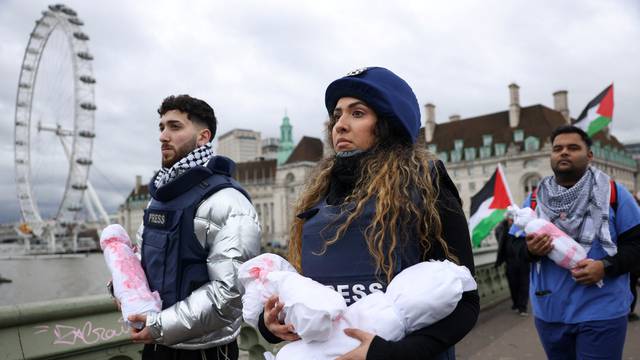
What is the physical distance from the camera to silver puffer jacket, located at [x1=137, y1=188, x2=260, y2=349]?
241cm

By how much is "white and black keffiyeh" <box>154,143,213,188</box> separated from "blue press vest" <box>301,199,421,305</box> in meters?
1.26

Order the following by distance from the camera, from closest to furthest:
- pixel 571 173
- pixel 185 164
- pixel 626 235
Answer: pixel 185 164
pixel 626 235
pixel 571 173

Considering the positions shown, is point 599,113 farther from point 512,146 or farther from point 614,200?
point 512,146

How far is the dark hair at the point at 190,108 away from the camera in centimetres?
301

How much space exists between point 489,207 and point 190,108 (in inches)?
322

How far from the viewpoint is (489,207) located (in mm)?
9883

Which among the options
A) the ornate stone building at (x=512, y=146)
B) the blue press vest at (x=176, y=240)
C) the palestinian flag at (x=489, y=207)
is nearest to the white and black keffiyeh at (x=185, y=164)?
the blue press vest at (x=176, y=240)

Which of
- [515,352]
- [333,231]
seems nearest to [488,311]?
[515,352]

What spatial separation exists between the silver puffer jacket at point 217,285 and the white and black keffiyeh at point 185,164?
274mm

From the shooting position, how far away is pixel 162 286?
8.55 ft

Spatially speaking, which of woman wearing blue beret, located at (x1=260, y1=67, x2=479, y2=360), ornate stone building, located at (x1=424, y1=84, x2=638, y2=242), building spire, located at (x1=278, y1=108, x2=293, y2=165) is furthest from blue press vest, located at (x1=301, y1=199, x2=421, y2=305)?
building spire, located at (x1=278, y1=108, x2=293, y2=165)

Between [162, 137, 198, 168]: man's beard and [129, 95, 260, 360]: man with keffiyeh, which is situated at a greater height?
[162, 137, 198, 168]: man's beard

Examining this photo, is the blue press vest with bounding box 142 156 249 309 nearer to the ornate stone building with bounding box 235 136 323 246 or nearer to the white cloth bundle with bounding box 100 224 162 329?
the white cloth bundle with bounding box 100 224 162 329

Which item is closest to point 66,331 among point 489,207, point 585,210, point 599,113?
point 585,210
